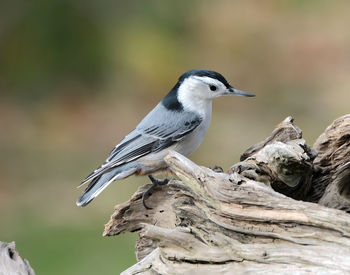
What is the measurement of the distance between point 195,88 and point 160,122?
21cm

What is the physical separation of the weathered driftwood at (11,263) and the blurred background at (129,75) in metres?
2.47

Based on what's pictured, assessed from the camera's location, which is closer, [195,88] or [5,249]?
[5,249]

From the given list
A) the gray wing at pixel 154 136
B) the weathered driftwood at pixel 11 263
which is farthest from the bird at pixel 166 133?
the weathered driftwood at pixel 11 263

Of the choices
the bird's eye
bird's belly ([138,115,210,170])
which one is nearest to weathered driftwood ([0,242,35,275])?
bird's belly ([138,115,210,170])

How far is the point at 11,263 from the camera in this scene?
248 cm

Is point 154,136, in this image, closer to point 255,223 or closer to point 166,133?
point 166,133

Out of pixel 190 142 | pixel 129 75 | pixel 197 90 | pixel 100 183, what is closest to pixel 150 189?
pixel 100 183

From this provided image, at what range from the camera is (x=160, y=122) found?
3.02 metres

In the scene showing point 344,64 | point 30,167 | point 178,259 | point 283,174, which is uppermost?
point 344,64

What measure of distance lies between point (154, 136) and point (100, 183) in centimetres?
30

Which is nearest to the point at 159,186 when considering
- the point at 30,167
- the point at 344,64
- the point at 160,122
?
the point at 160,122

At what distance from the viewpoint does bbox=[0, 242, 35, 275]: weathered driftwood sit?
7.97 feet

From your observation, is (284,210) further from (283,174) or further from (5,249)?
(5,249)

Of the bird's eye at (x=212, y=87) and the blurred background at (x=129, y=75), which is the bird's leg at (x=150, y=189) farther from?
the blurred background at (x=129, y=75)
